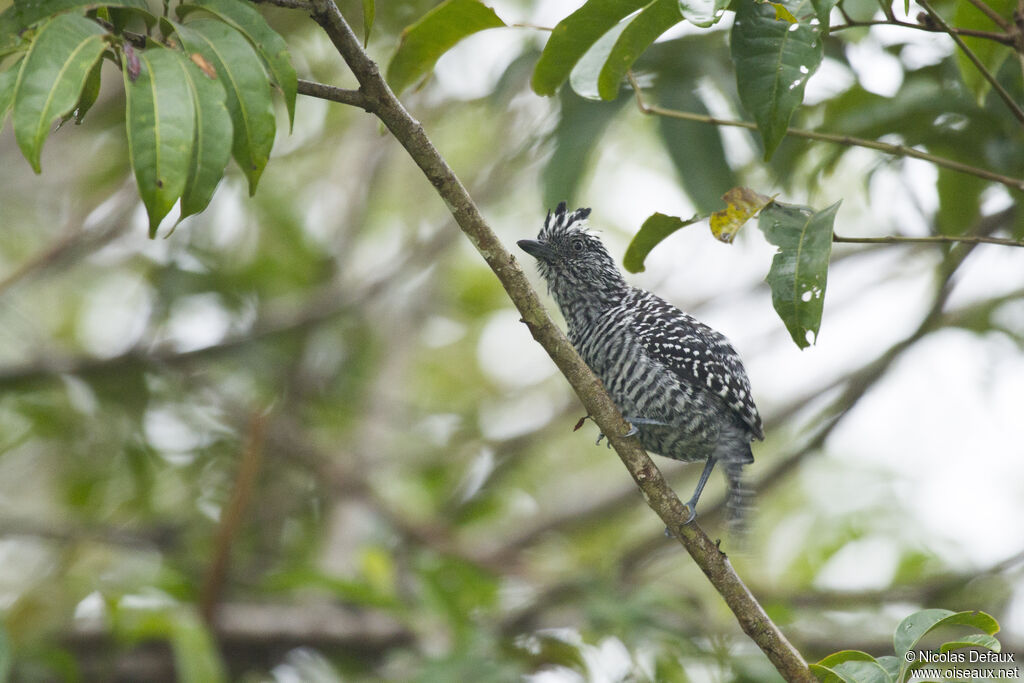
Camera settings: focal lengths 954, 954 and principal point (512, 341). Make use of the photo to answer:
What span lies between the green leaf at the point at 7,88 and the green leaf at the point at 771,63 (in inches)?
60.9

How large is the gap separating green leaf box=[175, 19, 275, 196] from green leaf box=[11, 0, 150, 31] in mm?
129

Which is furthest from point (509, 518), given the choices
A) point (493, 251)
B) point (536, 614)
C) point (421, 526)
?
point (493, 251)

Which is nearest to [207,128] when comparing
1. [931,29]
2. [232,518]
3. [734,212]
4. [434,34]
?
[434,34]

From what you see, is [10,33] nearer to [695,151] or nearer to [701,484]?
[701,484]

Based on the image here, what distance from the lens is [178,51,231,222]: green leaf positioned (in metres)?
1.87

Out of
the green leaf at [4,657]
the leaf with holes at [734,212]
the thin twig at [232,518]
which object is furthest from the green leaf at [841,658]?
the thin twig at [232,518]

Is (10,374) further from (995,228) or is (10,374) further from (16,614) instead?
(995,228)

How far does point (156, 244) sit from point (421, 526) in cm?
254

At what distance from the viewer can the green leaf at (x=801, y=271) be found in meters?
2.15

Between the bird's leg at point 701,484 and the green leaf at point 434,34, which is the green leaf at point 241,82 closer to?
the green leaf at point 434,34

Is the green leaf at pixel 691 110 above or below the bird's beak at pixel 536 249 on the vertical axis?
above

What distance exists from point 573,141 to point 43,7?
228 centimetres

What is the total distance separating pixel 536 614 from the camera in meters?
5.43

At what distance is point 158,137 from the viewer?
179cm
